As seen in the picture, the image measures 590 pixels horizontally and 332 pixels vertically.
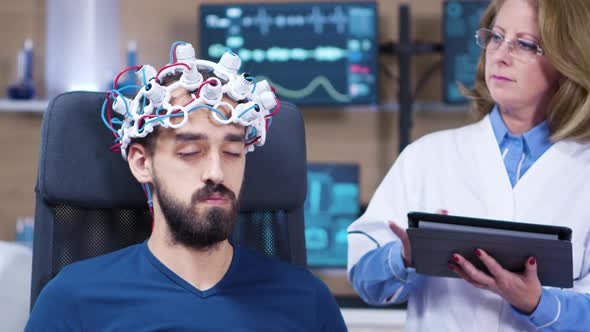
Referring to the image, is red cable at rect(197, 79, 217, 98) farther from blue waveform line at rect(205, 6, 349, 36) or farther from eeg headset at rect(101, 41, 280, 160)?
blue waveform line at rect(205, 6, 349, 36)

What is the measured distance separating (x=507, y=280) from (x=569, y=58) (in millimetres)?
467

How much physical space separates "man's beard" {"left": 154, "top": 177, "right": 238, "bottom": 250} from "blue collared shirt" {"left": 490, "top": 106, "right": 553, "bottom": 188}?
0.64 meters

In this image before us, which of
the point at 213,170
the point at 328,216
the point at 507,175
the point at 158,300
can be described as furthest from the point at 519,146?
the point at 328,216

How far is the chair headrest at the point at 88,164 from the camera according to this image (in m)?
1.49

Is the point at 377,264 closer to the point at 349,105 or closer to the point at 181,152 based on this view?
the point at 181,152

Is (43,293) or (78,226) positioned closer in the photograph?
(43,293)

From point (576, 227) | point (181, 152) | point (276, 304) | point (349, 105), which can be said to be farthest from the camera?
point (349, 105)

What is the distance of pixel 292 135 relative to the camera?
163cm

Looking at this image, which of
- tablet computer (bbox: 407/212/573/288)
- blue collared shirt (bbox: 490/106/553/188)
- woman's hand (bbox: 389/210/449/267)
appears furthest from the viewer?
blue collared shirt (bbox: 490/106/553/188)

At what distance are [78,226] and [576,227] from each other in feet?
3.14

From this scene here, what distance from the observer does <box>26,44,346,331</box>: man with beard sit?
134 cm

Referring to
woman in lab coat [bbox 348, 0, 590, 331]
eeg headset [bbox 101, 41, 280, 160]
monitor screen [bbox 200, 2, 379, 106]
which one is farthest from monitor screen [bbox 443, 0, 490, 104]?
eeg headset [bbox 101, 41, 280, 160]

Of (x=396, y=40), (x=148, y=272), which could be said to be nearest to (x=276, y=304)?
(x=148, y=272)

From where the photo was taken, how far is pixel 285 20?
349 cm
